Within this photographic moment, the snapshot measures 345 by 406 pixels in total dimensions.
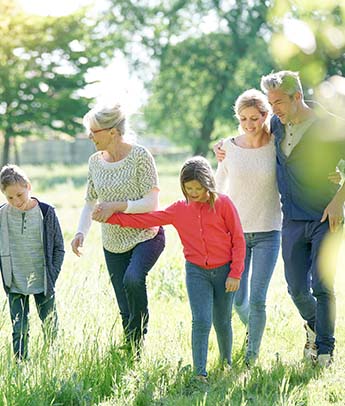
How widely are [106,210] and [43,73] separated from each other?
31337 mm

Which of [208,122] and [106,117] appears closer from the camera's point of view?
[106,117]

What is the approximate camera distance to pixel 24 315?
5207mm

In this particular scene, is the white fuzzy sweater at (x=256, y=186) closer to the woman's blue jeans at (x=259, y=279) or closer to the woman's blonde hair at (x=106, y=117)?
the woman's blue jeans at (x=259, y=279)

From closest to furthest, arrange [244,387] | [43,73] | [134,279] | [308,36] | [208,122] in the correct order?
[308,36] → [244,387] → [134,279] → [43,73] → [208,122]

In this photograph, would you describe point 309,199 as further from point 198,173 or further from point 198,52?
point 198,52

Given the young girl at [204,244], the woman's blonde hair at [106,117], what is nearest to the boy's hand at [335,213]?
the young girl at [204,244]

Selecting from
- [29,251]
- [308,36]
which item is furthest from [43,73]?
[308,36]

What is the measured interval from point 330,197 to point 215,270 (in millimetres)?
874

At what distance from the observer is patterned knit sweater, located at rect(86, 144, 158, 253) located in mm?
4996

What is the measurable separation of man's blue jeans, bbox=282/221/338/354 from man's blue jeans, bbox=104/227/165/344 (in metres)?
0.83

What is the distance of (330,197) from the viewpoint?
4.93 m

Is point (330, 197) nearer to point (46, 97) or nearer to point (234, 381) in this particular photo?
point (234, 381)

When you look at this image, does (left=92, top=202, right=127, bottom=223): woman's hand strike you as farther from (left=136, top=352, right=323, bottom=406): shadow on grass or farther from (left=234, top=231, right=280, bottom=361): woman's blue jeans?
(left=136, top=352, right=323, bottom=406): shadow on grass

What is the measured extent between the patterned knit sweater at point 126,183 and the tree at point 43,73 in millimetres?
28774
